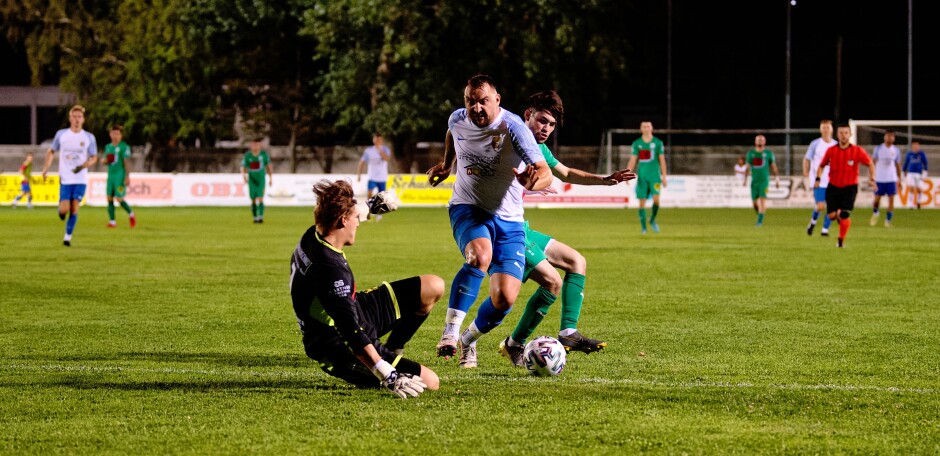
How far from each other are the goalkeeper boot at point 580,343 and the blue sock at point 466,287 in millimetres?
721

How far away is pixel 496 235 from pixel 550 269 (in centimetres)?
54

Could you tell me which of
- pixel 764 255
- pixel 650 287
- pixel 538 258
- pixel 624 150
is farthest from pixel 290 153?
pixel 538 258

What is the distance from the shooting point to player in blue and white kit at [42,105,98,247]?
762 inches

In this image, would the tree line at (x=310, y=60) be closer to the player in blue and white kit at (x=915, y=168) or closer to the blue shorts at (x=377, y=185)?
the blue shorts at (x=377, y=185)

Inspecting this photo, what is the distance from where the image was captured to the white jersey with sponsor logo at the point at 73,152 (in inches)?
765

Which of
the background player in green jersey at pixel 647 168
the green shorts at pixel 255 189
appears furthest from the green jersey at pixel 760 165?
the green shorts at pixel 255 189

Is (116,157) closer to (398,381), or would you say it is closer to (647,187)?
(647,187)

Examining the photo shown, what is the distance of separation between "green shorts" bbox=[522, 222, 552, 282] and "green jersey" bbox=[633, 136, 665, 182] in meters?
15.5

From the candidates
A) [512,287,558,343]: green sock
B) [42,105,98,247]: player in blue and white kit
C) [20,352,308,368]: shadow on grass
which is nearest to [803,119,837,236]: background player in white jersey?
[42,105,98,247]: player in blue and white kit

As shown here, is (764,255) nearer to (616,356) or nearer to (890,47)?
(616,356)

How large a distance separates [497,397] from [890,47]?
168 feet

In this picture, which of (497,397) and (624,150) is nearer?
(497,397)

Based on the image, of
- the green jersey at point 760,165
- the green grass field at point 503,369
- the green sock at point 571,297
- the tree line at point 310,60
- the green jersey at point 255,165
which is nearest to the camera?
the green grass field at point 503,369

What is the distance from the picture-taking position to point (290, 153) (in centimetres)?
4806
